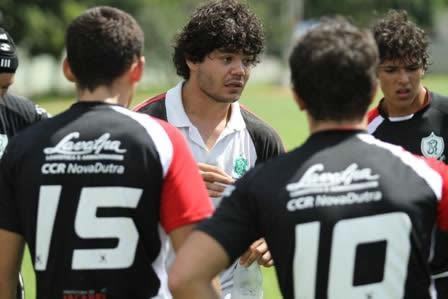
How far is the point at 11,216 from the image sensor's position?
13.5ft

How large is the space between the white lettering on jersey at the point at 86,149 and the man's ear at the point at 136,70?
0.86 ft

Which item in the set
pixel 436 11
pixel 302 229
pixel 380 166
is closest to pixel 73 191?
pixel 302 229

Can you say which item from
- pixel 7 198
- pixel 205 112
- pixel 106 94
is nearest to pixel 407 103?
pixel 205 112

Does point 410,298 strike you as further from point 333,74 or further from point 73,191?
point 73,191

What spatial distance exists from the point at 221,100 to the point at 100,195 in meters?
2.22

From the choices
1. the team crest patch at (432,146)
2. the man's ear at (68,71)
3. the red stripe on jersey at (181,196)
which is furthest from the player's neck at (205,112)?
the red stripe on jersey at (181,196)

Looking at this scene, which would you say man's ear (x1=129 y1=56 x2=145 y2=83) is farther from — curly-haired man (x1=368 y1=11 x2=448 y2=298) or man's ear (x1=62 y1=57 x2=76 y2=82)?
curly-haired man (x1=368 y1=11 x2=448 y2=298)

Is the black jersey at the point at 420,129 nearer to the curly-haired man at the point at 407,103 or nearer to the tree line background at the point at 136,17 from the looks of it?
the curly-haired man at the point at 407,103

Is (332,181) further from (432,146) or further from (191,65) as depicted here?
(191,65)

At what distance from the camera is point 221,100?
6.04m

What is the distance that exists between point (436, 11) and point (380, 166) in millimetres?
78538

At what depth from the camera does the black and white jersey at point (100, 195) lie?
392 cm

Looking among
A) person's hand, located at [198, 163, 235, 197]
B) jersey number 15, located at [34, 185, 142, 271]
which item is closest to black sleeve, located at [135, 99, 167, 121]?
person's hand, located at [198, 163, 235, 197]

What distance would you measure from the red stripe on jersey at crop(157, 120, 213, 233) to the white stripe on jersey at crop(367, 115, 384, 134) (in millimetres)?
2419
